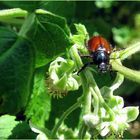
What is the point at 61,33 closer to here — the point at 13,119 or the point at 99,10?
the point at 13,119

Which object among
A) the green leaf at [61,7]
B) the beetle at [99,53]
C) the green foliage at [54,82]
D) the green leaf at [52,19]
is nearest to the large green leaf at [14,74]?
the green foliage at [54,82]

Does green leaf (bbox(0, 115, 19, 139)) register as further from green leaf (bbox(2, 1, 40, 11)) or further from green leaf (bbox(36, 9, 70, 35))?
green leaf (bbox(2, 1, 40, 11))

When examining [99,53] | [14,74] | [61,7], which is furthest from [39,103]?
[61,7]

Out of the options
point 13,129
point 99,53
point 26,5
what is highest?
point 26,5

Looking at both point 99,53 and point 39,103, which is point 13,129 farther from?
point 99,53

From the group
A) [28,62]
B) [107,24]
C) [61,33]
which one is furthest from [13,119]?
[107,24]

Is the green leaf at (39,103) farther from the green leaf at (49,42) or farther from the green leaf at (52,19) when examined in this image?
the green leaf at (52,19)

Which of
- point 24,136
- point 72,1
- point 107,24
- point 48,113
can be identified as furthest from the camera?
point 107,24

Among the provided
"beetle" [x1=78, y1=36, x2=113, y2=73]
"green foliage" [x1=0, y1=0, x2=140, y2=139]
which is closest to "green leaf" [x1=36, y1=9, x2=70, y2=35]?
"green foliage" [x1=0, y1=0, x2=140, y2=139]
